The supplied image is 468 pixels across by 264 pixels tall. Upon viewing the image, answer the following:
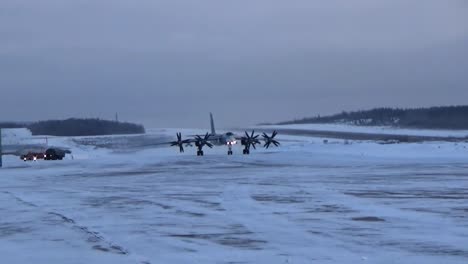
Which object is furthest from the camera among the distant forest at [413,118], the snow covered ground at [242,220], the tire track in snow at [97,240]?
the distant forest at [413,118]

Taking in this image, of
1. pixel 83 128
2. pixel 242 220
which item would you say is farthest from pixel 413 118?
pixel 242 220

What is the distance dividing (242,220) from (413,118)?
94.9 meters

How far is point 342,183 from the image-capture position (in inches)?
884

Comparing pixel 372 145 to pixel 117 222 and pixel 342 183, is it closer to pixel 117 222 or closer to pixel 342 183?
pixel 342 183

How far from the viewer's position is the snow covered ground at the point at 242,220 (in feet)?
33.0

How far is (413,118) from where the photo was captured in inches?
4151

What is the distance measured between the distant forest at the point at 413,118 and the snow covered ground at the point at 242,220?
241ft

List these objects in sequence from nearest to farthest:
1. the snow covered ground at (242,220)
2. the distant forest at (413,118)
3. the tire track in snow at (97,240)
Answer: the snow covered ground at (242,220), the tire track in snow at (97,240), the distant forest at (413,118)

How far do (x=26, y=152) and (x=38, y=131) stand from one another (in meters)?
69.1

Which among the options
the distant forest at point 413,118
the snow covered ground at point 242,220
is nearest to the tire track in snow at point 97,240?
the snow covered ground at point 242,220

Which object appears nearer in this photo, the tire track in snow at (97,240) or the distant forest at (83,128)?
the tire track in snow at (97,240)

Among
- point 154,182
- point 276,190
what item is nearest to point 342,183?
point 276,190

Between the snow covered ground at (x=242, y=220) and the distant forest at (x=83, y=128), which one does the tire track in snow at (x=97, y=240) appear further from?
the distant forest at (x=83, y=128)

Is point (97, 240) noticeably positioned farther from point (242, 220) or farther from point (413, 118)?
point (413, 118)
